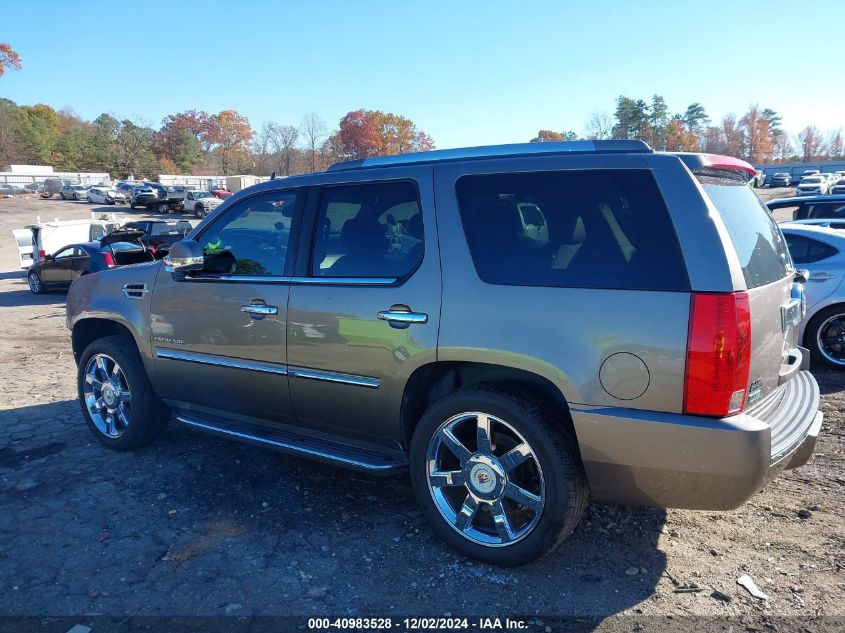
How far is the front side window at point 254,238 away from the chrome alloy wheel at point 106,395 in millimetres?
1358

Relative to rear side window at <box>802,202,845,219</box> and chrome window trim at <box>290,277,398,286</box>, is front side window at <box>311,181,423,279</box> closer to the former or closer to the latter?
chrome window trim at <box>290,277,398,286</box>

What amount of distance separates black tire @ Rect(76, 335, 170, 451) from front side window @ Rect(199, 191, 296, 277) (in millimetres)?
1125

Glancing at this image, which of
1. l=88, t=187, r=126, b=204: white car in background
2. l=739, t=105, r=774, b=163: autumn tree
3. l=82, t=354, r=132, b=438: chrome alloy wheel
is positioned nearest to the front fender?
l=82, t=354, r=132, b=438: chrome alloy wheel

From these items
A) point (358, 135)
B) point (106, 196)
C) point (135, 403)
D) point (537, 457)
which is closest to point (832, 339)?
point (537, 457)

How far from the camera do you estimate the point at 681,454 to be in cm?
256

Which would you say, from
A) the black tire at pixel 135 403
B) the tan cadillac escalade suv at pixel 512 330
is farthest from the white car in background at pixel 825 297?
the black tire at pixel 135 403

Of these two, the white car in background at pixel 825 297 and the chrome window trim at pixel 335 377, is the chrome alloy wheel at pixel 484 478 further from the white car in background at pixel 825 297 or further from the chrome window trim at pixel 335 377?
the white car in background at pixel 825 297

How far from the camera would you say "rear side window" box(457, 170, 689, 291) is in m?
2.63

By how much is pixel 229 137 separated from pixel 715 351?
391ft

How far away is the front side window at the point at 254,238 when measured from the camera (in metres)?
3.81

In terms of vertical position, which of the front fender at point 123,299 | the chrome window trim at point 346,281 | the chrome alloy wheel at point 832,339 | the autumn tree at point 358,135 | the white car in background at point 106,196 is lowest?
the chrome alloy wheel at point 832,339

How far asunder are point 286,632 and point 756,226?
2.87 metres

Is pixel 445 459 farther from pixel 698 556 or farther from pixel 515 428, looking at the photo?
pixel 698 556

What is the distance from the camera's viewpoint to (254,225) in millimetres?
4016
